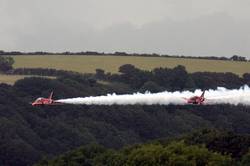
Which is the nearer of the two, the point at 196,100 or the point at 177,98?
the point at 196,100

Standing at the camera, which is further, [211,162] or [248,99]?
[211,162]

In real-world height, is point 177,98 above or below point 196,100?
below

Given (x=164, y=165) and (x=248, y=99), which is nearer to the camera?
(x=248, y=99)

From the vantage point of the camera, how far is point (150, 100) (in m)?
193

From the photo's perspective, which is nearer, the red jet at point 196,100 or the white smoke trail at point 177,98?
the white smoke trail at point 177,98

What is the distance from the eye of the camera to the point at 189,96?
646 feet

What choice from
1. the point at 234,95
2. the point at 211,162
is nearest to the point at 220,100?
the point at 234,95

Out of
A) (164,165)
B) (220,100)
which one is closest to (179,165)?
(164,165)

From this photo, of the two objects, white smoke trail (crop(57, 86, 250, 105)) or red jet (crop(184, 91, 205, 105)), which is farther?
red jet (crop(184, 91, 205, 105))

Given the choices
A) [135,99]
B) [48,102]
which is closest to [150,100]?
[135,99]

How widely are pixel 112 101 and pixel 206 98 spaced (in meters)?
12.0

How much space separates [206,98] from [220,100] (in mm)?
6045

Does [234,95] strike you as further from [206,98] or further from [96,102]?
[96,102]

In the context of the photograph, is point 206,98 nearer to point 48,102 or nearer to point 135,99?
point 135,99
